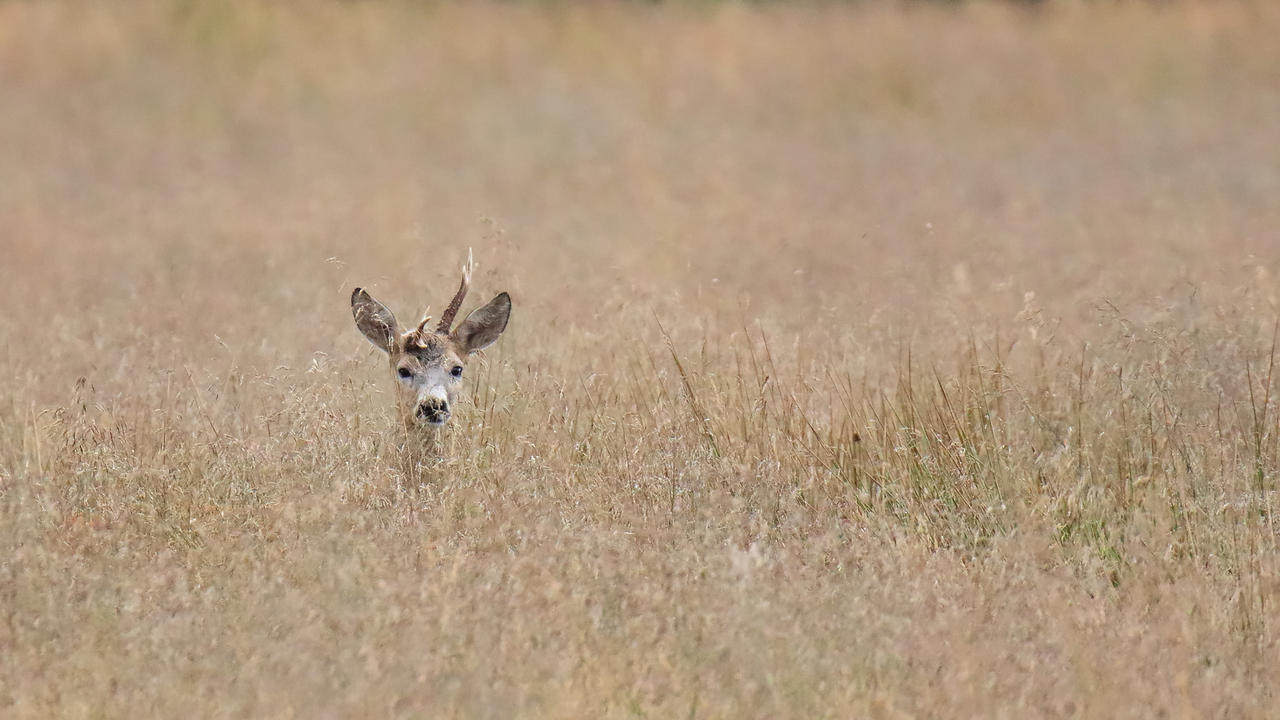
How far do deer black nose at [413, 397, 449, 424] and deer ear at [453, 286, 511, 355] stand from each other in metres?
0.58

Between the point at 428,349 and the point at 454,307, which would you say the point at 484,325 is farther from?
the point at 428,349

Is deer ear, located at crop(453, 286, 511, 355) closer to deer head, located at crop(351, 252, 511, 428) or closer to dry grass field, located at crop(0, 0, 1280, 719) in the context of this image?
deer head, located at crop(351, 252, 511, 428)

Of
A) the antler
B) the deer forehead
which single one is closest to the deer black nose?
the deer forehead

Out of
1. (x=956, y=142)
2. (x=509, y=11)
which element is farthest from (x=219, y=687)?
(x=509, y=11)

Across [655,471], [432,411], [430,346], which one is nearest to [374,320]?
[430,346]

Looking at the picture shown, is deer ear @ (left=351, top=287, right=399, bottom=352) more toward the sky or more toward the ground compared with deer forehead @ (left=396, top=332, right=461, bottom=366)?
more toward the sky

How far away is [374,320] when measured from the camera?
6.72 meters

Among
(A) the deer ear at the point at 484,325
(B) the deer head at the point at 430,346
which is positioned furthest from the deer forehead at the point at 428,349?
(A) the deer ear at the point at 484,325

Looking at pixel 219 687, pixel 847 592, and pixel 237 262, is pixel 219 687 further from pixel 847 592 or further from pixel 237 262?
pixel 237 262

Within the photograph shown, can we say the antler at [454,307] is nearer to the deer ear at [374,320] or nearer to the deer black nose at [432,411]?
the deer ear at [374,320]

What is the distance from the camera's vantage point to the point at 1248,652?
473 cm

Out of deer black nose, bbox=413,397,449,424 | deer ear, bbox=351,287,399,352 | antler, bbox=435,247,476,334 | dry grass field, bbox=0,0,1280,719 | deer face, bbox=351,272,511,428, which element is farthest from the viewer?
antler, bbox=435,247,476,334

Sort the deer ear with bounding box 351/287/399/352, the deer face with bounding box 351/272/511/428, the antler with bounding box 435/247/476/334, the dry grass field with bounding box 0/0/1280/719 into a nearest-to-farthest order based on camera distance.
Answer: the dry grass field with bounding box 0/0/1280/719, the deer face with bounding box 351/272/511/428, the deer ear with bounding box 351/287/399/352, the antler with bounding box 435/247/476/334

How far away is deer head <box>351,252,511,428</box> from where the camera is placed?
6.32 m
